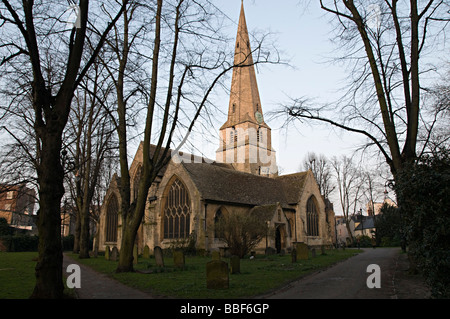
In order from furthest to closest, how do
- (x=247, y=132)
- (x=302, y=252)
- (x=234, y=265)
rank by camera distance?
(x=247, y=132), (x=302, y=252), (x=234, y=265)

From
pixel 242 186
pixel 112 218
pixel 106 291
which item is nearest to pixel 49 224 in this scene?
pixel 106 291

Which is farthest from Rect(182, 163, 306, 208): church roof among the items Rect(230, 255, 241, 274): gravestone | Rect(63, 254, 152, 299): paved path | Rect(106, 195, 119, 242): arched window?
Rect(63, 254, 152, 299): paved path

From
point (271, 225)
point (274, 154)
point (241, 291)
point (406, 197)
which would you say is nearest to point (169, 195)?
point (271, 225)

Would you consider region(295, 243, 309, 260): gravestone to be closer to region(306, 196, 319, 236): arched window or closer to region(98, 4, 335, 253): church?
region(98, 4, 335, 253): church

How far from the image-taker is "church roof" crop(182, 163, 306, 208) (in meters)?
26.9

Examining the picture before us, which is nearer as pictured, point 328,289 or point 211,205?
point 328,289

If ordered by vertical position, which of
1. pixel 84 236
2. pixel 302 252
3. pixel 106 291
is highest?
pixel 84 236

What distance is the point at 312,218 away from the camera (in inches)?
1391

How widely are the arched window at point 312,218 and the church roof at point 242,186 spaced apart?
2494mm

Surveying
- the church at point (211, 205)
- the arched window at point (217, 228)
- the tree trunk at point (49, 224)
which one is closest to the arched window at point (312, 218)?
the church at point (211, 205)

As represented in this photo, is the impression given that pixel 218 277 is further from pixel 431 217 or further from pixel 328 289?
pixel 431 217

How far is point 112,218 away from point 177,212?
9694 millimetres

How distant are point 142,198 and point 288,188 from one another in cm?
2428
